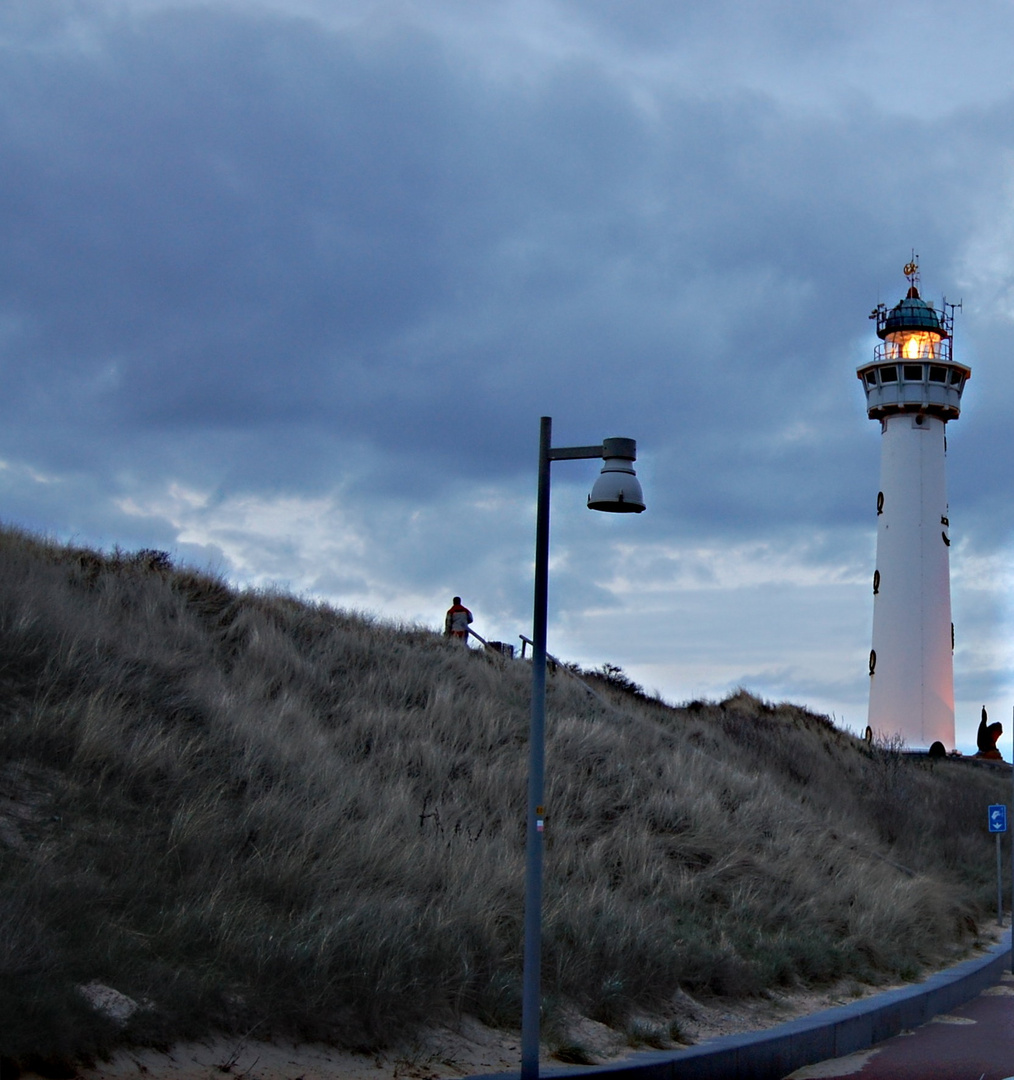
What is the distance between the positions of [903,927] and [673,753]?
5.74 meters

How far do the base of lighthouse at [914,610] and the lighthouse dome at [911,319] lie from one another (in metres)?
4.87

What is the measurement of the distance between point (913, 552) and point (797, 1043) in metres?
33.2

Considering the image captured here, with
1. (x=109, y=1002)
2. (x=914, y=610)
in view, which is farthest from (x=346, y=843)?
(x=914, y=610)

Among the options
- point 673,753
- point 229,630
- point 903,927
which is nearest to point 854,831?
point 673,753

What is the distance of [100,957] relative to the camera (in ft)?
25.6

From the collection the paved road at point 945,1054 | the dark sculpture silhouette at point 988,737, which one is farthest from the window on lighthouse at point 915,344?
the paved road at point 945,1054

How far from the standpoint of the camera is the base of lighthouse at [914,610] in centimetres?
4147

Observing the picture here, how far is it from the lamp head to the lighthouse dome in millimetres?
39626

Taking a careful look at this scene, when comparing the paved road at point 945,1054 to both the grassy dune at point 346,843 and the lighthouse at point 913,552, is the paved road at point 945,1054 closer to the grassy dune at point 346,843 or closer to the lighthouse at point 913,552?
the grassy dune at point 346,843

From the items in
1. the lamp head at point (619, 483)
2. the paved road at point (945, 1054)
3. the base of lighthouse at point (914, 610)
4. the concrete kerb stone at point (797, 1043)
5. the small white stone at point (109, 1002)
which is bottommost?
the paved road at point (945, 1054)

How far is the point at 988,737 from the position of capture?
5203 centimetres

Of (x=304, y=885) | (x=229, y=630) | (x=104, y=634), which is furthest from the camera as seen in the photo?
(x=229, y=630)

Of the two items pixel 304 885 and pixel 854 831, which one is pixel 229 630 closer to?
pixel 304 885

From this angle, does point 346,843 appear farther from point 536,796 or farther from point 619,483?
point 619,483
